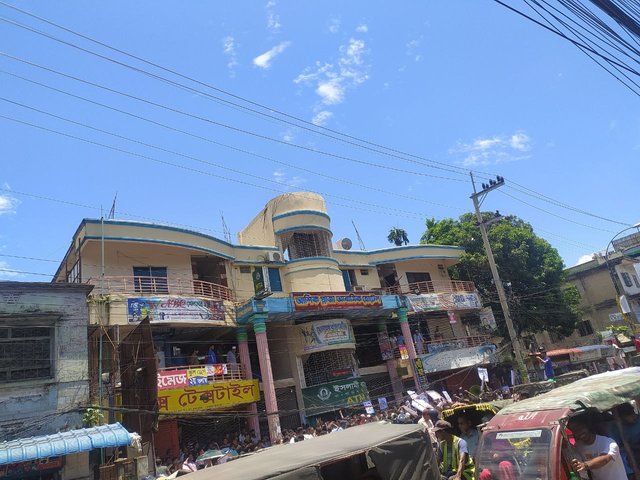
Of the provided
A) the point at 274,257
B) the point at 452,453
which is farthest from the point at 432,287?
the point at 452,453

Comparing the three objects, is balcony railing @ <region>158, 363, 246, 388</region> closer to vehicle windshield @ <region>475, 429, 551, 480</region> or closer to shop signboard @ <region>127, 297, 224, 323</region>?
shop signboard @ <region>127, 297, 224, 323</region>

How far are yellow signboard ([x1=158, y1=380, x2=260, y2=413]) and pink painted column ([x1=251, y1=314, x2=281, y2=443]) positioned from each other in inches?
19.1

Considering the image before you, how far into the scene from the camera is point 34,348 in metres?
14.7

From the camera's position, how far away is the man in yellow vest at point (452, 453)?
6.77 meters

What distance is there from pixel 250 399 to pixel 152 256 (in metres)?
8.18

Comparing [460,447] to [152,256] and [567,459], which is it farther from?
[152,256]

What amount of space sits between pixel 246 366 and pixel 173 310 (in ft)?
15.2

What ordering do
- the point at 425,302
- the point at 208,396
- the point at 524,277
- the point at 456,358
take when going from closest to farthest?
the point at 208,396 < the point at 456,358 < the point at 425,302 < the point at 524,277

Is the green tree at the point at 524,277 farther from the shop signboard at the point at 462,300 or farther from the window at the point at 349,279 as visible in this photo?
the window at the point at 349,279

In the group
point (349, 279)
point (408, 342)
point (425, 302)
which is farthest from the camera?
point (349, 279)

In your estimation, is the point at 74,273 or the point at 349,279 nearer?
the point at 74,273

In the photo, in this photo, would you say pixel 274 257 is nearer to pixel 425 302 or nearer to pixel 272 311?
pixel 272 311

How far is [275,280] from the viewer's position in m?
25.8

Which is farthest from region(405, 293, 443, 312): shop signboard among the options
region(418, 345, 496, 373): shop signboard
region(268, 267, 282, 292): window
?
region(268, 267, 282, 292): window
